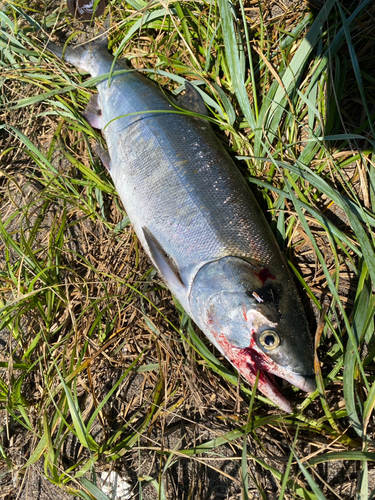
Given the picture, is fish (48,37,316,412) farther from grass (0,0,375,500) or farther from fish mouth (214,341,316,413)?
grass (0,0,375,500)

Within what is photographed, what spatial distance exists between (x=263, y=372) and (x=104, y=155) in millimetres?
1991

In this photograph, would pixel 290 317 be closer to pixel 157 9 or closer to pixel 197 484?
pixel 197 484

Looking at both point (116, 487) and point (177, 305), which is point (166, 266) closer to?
point (177, 305)

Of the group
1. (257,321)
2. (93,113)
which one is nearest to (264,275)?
(257,321)

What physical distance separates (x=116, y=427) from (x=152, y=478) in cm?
41

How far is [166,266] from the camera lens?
2160 mm

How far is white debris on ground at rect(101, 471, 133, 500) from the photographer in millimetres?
2273

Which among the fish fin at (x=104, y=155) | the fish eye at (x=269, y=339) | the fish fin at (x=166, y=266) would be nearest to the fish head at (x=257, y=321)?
the fish eye at (x=269, y=339)

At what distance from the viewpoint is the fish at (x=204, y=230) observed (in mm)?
1907

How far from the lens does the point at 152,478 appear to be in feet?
7.29

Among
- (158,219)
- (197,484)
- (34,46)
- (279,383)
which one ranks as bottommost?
(197,484)

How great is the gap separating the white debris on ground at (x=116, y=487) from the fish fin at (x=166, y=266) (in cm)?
132

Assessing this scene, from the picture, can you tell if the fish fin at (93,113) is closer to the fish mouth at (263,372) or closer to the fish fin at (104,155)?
the fish fin at (104,155)

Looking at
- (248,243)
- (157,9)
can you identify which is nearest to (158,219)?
(248,243)
